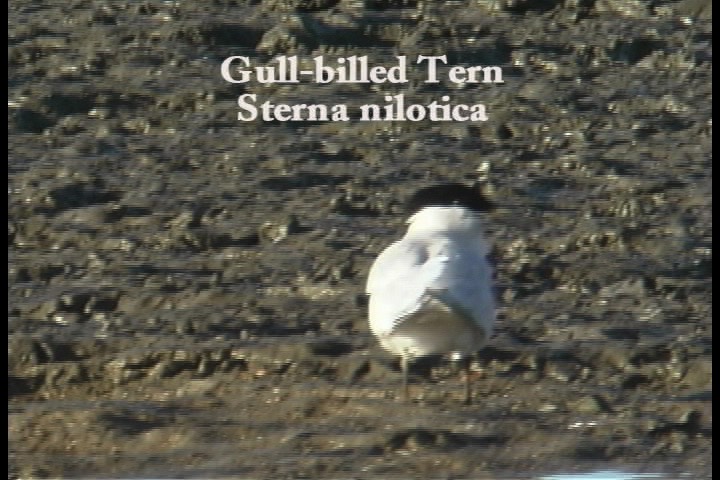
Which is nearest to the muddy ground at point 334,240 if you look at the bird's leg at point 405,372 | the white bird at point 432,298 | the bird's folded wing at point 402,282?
the bird's leg at point 405,372

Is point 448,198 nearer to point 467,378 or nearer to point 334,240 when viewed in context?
point 334,240

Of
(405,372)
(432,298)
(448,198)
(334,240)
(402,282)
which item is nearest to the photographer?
(432,298)

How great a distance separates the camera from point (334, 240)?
347 inches

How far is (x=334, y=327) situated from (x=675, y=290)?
55.2 inches

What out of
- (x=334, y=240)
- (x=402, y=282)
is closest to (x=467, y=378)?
(x=402, y=282)

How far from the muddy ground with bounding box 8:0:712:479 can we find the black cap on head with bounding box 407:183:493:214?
25 centimetres

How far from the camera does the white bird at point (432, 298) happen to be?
7.12 metres

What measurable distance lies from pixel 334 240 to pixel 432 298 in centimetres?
180

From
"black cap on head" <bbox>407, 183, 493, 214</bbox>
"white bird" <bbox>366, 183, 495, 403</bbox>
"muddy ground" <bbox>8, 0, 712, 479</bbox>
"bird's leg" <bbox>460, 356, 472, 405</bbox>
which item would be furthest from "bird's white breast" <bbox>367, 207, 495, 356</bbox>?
"black cap on head" <bbox>407, 183, 493, 214</bbox>

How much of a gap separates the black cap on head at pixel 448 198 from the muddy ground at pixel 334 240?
9.9 inches

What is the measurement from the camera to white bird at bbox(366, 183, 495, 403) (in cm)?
712

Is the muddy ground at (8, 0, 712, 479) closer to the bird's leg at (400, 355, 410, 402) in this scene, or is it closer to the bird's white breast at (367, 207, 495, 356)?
the bird's leg at (400, 355, 410, 402)

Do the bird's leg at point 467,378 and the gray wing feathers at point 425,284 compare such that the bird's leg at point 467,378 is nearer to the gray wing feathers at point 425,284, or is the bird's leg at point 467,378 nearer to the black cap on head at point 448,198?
the gray wing feathers at point 425,284

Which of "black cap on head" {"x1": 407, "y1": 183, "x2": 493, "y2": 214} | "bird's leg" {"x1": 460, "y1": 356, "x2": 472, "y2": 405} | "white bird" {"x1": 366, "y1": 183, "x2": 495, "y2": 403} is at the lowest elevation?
"bird's leg" {"x1": 460, "y1": 356, "x2": 472, "y2": 405}
